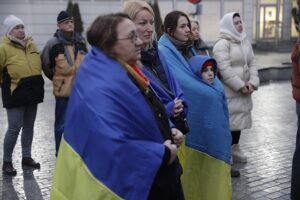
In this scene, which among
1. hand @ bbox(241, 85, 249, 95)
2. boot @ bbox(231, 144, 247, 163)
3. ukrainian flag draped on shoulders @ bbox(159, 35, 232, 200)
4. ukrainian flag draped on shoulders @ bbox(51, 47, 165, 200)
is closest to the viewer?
ukrainian flag draped on shoulders @ bbox(51, 47, 165, 200)

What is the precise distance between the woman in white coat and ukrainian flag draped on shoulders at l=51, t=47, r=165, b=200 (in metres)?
3.30

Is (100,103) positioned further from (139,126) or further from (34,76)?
(34,76)

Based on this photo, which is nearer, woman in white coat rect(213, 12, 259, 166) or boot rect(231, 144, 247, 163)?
woman in white coat rect(213, 12, 259, 166)

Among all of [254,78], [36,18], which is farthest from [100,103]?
[36,18]

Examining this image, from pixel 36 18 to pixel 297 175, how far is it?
2006 centimetres

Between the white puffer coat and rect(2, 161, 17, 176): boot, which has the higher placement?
the white puffer coat

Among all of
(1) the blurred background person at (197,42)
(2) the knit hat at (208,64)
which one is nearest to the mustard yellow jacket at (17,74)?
(1) the blurred background person at (197,42)

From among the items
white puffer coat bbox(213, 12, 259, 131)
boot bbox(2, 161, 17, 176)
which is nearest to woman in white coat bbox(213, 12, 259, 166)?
white puffer coat bbox(213, 12, 259, 131)

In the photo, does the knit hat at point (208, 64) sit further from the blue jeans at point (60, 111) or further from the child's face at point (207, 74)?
the blue jeans at point (60, 111)

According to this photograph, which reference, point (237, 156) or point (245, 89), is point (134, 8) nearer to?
point (245, 89)

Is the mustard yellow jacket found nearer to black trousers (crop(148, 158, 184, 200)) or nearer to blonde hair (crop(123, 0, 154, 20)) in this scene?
blonde hair (crop(123, 0, 154, 20))

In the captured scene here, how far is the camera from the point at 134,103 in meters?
2.54

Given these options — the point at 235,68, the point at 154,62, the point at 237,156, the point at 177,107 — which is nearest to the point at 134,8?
the point at 154,62

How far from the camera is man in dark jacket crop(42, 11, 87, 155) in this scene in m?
5.73
